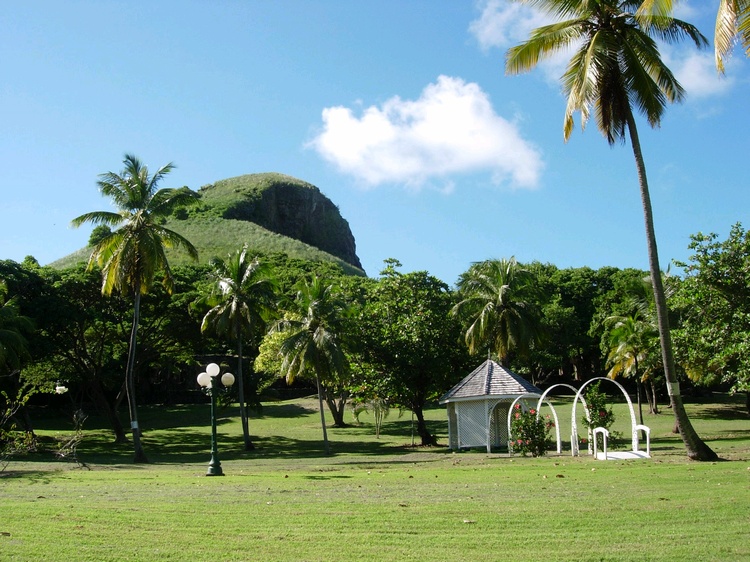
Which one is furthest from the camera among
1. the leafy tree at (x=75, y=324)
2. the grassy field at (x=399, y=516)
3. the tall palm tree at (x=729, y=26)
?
the leafy tree at (x=75, y=324)

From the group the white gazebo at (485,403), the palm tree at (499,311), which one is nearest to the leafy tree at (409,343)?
the palm tree at (499,311)

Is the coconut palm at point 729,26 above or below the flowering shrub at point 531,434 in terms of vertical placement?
above

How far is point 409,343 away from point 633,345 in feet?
43.8

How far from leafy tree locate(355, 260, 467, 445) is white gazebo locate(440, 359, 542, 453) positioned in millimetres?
3098

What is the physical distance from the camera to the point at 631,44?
18781 mm

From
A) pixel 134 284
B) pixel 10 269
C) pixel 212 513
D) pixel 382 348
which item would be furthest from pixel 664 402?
pixel 212 513

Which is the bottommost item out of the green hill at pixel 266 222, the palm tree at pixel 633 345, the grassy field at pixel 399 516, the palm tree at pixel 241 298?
the grassy field at pixel 399 516

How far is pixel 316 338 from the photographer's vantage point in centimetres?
3269

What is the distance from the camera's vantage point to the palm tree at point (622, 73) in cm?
1853

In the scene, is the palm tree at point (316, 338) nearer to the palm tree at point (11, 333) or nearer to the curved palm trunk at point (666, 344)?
the palm tree at point (11, 333)

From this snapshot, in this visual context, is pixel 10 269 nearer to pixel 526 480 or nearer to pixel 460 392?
pixel 460 392

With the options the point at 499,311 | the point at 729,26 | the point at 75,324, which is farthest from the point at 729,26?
the point at 75,324

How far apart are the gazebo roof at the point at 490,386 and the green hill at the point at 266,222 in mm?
58246

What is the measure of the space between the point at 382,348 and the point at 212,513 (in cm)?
2542
